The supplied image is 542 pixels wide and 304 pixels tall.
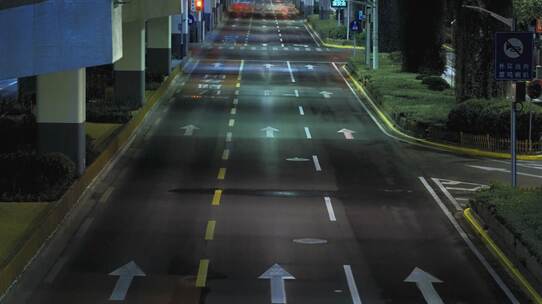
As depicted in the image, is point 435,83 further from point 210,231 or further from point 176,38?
point 210,231

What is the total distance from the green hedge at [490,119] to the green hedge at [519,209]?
1178 cm

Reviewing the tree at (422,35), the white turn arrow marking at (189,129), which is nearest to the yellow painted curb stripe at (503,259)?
the white turn arrow marking at (189,129)

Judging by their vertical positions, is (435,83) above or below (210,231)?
above

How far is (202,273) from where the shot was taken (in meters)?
20.4

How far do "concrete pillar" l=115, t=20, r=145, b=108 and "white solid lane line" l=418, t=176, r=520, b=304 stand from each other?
19649 millimetres

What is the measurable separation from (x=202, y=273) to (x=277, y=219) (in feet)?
19.0

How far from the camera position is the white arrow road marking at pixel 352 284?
18.7 m

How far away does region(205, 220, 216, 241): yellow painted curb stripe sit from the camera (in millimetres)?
23812

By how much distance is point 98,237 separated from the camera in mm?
23844

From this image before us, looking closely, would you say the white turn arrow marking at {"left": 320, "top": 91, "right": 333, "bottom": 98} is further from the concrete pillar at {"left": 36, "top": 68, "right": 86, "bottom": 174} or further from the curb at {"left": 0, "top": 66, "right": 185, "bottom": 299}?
the concrete pillar at {"left": 36, "top": 68, "right": 86, "bottom": 174}

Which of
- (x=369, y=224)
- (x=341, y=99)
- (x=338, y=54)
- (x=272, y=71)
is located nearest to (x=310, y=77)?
(x=272, y=71)

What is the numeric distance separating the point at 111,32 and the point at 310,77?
143 feet

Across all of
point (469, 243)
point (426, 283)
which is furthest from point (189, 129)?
point (426, 283)

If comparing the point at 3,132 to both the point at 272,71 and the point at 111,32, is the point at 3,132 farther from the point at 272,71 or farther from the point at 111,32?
the point at 272,71
